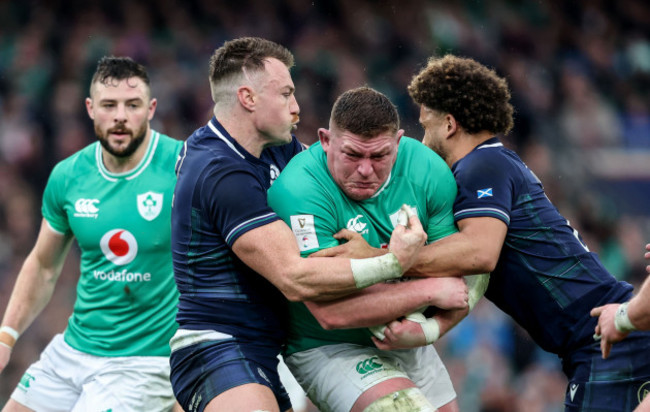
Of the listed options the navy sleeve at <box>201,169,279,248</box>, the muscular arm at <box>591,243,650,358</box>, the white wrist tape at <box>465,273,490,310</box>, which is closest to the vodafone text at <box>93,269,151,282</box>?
the navy sleeve at <box>201,169,279,248</box>

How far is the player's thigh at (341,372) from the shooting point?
179 inches

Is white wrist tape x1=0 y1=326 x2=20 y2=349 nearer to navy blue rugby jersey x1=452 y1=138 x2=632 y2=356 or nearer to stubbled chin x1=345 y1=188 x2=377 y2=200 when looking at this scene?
stubbled chin x1=345 y1=188 x2=377 y2=200

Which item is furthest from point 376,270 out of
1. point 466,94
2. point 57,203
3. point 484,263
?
point 57,203

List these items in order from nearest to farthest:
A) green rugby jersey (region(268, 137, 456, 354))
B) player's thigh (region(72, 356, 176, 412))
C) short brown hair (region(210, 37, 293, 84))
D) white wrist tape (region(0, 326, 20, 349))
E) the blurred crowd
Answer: green rugby jersey (region(268, 137, 456, 354)) < short brown hair (region(210, 37, 293, 84)) < player's thigh (region(72, 356, 176, 412)) < white wrist tape (region(0, 326, 20, 349)) < the blurred crowd

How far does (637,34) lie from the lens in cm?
1397

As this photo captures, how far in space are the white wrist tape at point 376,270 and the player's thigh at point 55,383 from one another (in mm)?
2357

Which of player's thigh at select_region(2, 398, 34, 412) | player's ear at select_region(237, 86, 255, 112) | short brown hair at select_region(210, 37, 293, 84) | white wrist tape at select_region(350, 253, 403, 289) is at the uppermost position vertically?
short brown hair at select_region(210, 37, 293, 84)

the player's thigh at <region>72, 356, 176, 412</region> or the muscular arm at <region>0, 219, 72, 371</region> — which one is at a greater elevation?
the muscular arm at <region>0, 219, 72, 371</region>

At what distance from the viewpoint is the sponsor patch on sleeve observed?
450cm

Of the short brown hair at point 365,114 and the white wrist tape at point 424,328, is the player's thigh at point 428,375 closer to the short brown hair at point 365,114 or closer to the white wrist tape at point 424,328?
the white wrist tape at point 424,328

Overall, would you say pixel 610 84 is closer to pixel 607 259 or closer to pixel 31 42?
pixel 607 259

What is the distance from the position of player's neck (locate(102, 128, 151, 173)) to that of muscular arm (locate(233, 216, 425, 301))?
1.84m

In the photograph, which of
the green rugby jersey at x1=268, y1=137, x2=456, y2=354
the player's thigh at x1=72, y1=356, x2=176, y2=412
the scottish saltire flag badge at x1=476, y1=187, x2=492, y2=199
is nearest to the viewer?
the green rugby jersey at x1=268, y1=137, x2=456, y2=354

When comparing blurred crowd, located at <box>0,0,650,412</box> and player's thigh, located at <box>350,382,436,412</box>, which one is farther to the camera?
blurred crowd, located at <box>0,0,650,412</box>
